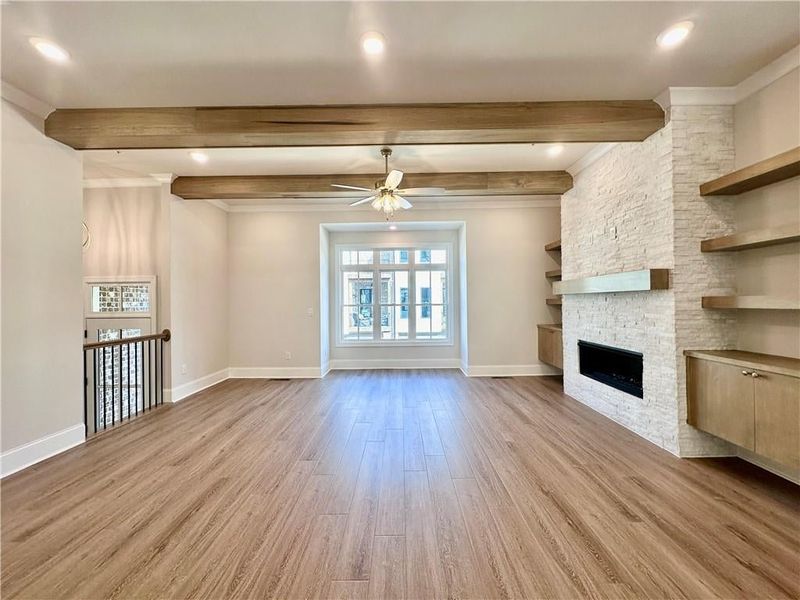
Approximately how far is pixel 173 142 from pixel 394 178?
2.13 meters

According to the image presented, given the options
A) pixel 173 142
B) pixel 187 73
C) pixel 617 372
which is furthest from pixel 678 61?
pixel 173 142

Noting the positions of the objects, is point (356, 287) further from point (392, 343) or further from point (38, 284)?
point (38, 284)

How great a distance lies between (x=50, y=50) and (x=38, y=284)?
1.85 meters

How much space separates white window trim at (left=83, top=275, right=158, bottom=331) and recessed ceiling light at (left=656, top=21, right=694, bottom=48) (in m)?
5.91

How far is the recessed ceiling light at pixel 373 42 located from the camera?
2.25 m

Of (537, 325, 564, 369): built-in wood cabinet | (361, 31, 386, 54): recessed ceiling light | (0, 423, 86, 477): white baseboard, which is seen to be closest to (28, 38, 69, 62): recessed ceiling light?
(361, 31, 386, 54): recessed ceiling light

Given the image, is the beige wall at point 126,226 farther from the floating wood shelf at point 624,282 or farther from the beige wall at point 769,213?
the beige wall at point 769,213

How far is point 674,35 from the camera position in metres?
2.27

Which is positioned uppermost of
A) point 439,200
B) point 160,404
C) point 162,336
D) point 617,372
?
point 439,200

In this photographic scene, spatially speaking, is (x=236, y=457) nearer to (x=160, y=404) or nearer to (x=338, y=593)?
(x=338, y=593)

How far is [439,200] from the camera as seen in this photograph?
589 cm

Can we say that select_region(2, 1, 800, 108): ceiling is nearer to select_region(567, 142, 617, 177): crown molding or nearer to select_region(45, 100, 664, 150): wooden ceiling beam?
select_region(45, 100, 664, 150): wooden ceiling beam

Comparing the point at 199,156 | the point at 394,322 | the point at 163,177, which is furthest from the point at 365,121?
the point at 394,322

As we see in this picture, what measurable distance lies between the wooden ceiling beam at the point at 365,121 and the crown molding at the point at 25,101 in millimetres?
59
